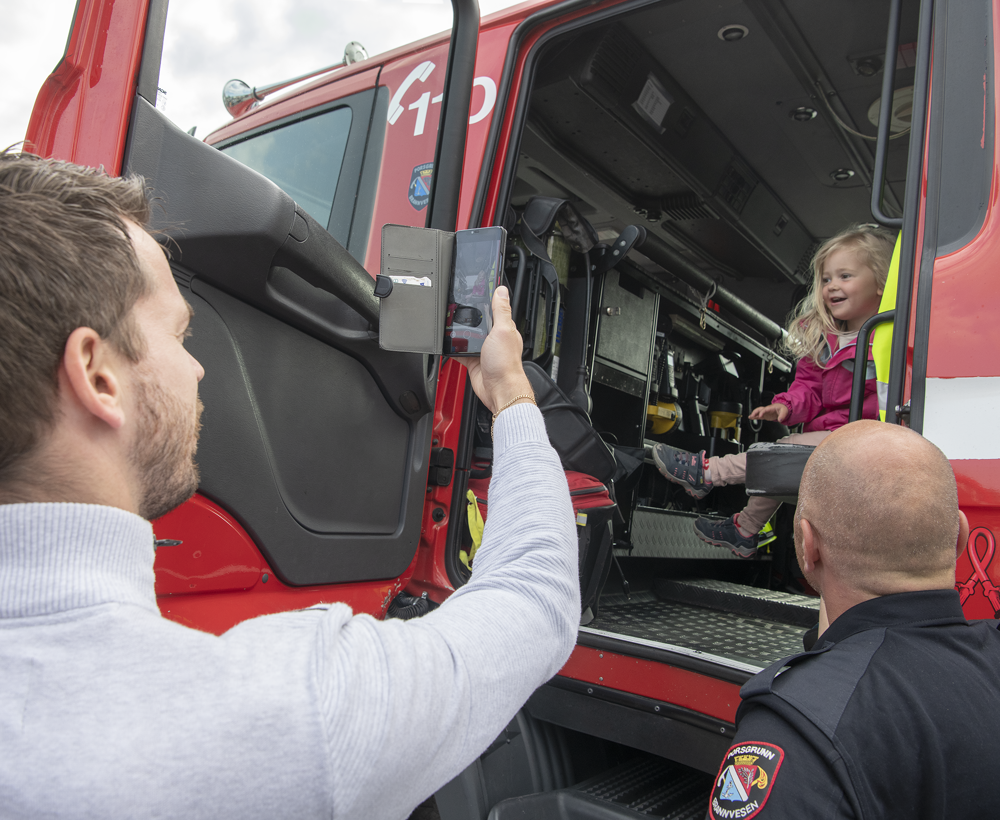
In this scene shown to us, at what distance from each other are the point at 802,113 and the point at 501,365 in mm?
2663

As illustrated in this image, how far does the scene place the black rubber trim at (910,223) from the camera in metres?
1.46

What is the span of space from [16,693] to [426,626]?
0.32 meters

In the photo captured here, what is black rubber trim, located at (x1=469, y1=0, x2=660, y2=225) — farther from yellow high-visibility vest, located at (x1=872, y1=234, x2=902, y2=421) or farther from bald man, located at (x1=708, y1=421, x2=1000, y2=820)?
bald man, located at (x1=708, y1=421, x2=1000, y2=820)

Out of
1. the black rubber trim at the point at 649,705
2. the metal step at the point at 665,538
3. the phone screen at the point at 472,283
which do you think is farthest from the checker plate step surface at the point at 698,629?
the phone screen at the point at 472,283

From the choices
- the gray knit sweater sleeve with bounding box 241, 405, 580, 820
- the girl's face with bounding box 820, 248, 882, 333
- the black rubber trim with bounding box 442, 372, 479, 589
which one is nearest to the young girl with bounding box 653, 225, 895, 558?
the girl's face with bounding box 820, 248, 882, 333

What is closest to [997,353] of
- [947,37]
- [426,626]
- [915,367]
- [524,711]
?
[915,367]

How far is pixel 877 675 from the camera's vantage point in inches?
38.3

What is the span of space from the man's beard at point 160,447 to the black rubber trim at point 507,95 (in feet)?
4.93

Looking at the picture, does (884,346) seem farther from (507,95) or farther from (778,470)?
(507,95)

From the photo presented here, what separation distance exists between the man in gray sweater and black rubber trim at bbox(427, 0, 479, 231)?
103 cm

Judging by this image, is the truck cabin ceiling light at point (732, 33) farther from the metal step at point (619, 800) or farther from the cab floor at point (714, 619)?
the metal step at point (619, 800)

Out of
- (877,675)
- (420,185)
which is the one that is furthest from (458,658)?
(420,185)

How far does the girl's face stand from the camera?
2510mm

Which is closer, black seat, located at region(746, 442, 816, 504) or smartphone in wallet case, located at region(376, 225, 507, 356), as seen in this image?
smartphone in wallet case, located at region(376, 225, 507, 356)
